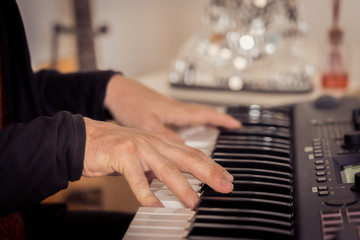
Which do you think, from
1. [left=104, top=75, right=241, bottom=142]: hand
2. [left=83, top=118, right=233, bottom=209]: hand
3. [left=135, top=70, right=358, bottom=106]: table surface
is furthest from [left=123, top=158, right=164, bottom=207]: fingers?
[left=135, top=70, right=358, bottom=106]: table surface

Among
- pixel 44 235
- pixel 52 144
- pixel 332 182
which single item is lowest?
pixel 44 235

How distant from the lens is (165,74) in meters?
1.94

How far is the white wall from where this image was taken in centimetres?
193

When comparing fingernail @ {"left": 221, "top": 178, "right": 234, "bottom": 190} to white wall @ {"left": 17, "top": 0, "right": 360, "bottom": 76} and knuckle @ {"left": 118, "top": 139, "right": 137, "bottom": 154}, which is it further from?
white wall @ {"left": 17, "top": 0, "right": 360, "bottom": 76}

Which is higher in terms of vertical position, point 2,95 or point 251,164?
point 2,95

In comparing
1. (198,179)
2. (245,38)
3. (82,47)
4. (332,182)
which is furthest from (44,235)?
(82,47)

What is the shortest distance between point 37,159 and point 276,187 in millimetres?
312

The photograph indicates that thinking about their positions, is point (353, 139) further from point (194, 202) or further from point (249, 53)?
point (249, 53)

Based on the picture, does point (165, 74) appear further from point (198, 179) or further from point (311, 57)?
point (198, 179)

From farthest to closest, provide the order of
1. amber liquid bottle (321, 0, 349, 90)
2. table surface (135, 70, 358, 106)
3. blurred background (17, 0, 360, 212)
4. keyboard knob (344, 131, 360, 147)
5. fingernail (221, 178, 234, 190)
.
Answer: blurred background (17, 0, 360, 212) → amber liquid bottle (321, 0, 349, 90) → table surface (135, 70, 358, 106) → keyboard knob (344, 131, 360, 147) → fingernail (221, 178, 234, 190)

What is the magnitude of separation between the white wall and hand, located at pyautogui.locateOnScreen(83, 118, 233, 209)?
129 cm

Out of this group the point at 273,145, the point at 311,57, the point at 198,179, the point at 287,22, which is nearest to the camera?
the point at 198,179

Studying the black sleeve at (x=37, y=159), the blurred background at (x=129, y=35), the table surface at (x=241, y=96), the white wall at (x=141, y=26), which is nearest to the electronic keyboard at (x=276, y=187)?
the black sleeve at (x=37, y=159)

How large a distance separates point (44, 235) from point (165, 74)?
1105 millimetres
